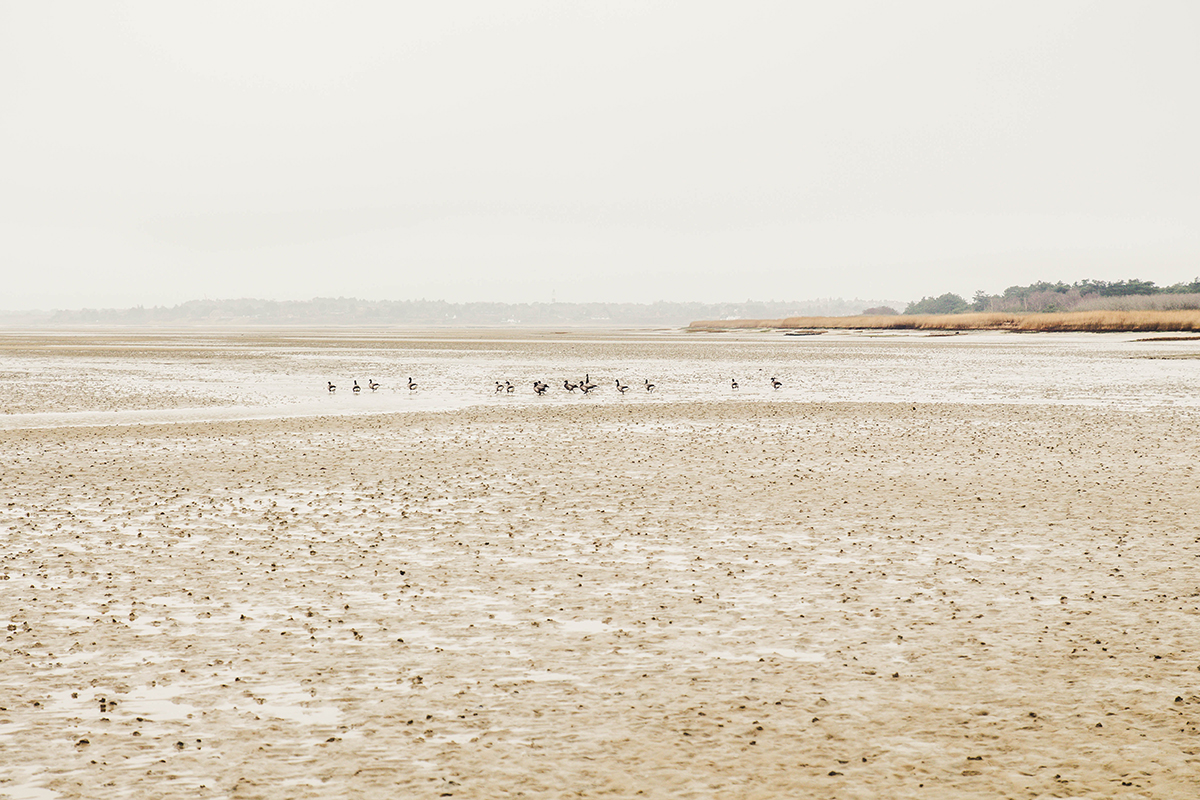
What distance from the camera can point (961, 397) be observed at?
2984 cm

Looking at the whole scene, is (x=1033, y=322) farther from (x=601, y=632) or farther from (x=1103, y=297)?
(x=601, y=632)

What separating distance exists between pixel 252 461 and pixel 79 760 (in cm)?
1197

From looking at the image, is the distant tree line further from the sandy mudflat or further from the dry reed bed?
the sandy mudflat

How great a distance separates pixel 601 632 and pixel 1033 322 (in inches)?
3699

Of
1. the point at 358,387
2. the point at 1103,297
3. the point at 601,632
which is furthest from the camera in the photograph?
the point at 1103,297

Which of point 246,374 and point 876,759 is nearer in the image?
point 876,759

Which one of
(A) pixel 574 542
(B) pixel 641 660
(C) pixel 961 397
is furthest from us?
(C) pixel 961 397

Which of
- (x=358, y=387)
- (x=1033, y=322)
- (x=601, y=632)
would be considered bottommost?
(x=601, y=632)

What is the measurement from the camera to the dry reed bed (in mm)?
79125

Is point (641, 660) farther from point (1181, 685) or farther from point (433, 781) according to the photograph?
point (1181, 685)

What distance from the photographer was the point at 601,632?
7730mm

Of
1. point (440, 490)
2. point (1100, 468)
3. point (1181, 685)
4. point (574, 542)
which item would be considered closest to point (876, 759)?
point (1181, 685)

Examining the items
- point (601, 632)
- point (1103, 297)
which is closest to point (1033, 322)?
point (1103, 297)

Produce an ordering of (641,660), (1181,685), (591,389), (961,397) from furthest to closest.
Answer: (591,389), (961,397), (641,660), (1181,685)
